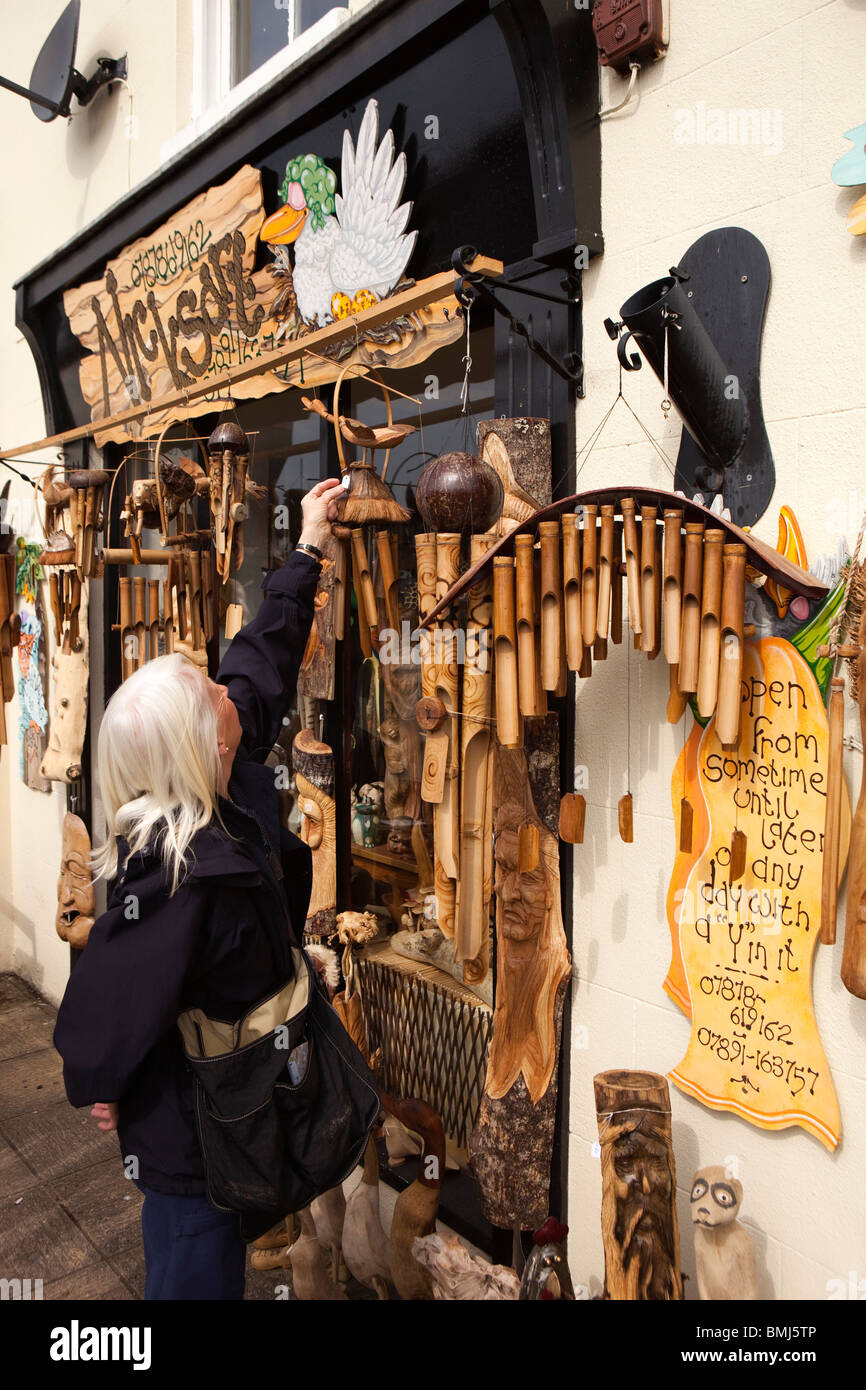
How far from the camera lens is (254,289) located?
3.56 meters

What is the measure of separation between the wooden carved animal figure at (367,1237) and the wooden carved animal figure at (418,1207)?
79mm

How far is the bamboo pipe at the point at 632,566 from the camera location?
1.88 m

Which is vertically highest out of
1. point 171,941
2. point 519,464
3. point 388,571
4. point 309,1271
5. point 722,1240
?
point 519,464

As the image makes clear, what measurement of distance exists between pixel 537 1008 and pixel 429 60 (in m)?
2.68

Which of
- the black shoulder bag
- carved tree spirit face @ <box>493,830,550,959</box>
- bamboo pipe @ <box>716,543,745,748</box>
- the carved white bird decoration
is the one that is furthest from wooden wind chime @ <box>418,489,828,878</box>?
the carved white bird decoration

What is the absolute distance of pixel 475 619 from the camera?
2178 millimetres

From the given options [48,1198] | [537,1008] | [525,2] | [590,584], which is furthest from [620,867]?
[48,1198]

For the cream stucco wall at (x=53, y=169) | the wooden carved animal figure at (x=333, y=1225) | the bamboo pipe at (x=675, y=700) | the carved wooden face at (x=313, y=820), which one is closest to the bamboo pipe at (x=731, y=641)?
the bamboo pipe at (x=675, y=700)

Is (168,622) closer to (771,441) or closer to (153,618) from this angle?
(153,618)

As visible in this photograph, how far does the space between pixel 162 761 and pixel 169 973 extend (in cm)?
40

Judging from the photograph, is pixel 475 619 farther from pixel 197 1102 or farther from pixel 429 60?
pixel 429 60

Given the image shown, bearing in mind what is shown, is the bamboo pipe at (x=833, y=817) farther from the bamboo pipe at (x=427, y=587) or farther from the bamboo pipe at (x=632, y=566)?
the bamboo pipe at (x=427, y=587)

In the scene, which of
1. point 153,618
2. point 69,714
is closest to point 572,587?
point 153,618

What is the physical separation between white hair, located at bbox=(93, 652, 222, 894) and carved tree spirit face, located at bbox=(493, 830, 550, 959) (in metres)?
0.81
